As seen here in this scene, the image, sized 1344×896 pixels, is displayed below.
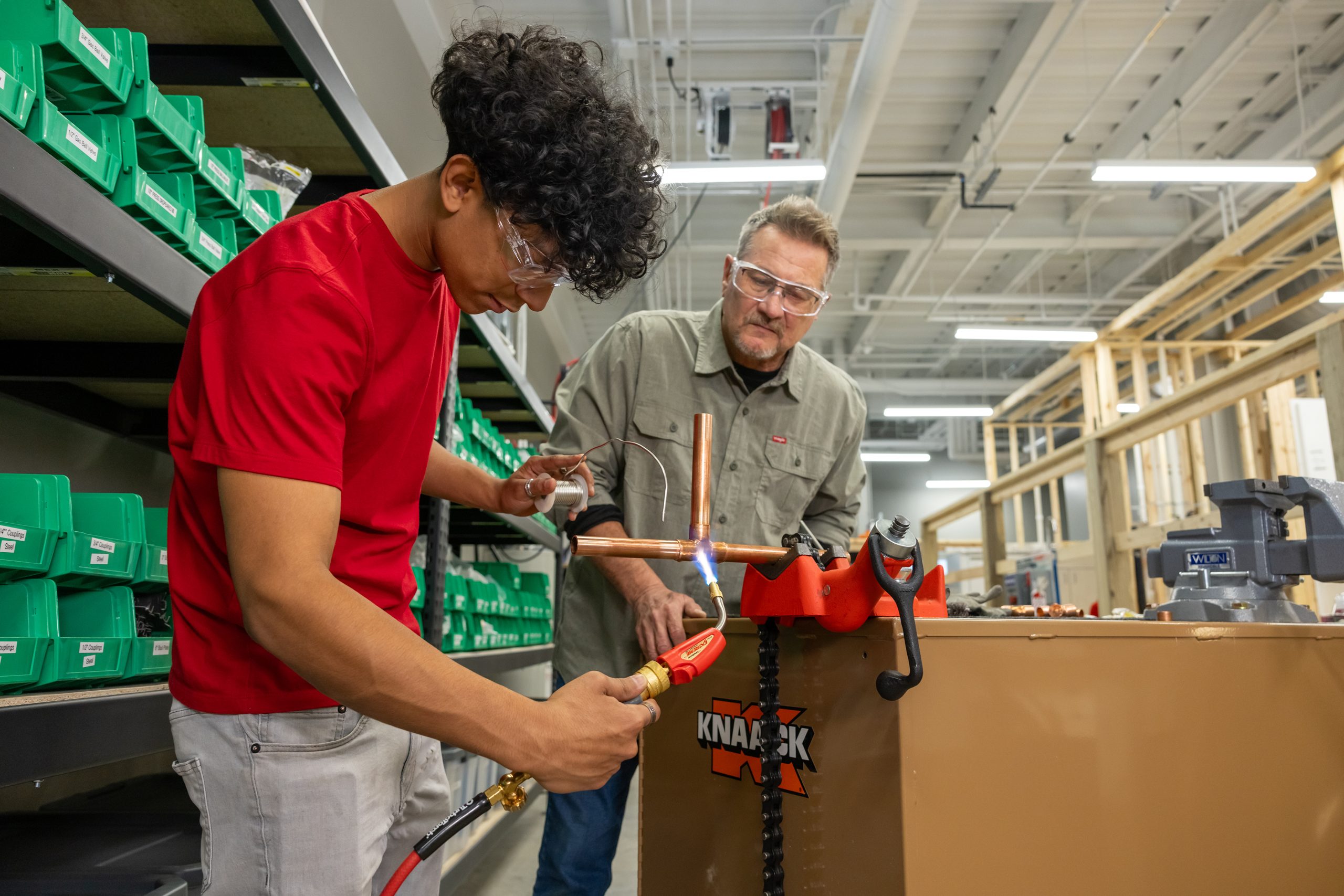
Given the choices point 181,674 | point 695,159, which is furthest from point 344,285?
point 695,159

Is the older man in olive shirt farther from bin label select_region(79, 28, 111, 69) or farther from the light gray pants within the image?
bin label select_region(79, 28, 111, 69)

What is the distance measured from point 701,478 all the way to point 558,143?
0.38 metres

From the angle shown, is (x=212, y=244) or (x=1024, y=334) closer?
(x=212, y=244)

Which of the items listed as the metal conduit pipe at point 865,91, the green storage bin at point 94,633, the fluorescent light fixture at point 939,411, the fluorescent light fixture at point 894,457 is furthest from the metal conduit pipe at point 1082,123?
the green storage bin at point 94,633

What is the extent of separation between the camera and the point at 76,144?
0.97 meters

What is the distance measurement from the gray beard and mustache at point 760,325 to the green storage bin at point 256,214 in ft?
2.65

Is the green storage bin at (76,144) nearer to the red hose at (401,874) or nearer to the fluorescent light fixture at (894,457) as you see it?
the red hose at (401,874)

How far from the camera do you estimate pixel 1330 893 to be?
3.29 ft

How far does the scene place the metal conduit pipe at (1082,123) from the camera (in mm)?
5074

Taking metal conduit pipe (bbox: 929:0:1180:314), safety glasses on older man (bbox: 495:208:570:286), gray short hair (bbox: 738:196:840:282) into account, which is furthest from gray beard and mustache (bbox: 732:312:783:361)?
metal conduit pipe (bbox: 929:0:1180:314)

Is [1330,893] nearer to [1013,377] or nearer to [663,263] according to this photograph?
[663,263]

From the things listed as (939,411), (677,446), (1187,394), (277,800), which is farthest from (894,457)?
(277,800)

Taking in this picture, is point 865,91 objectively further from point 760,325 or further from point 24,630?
point 24,630

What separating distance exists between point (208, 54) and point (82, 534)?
899 millimetres
